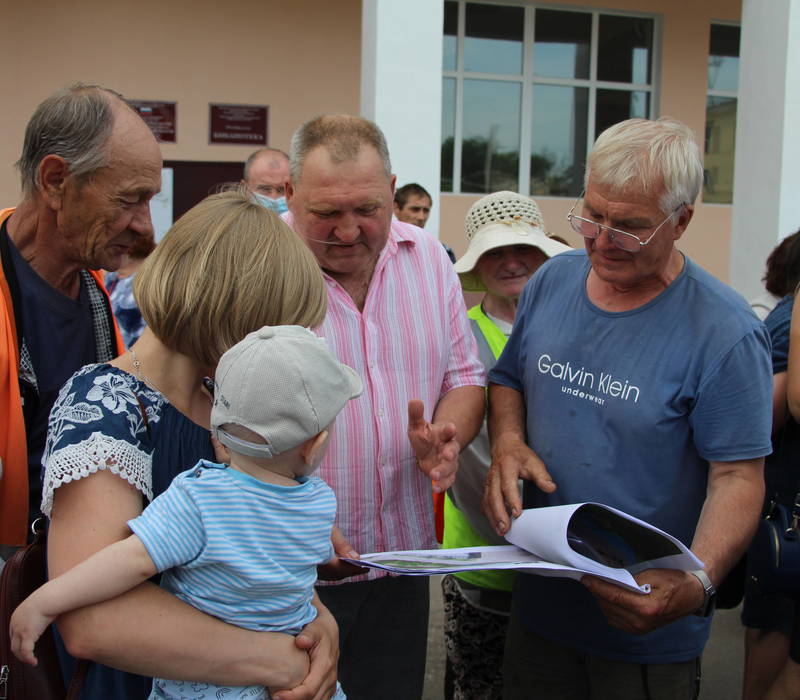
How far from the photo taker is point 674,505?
2.05 m

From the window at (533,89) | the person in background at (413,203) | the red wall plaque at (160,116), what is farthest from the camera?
the window at (533,89)

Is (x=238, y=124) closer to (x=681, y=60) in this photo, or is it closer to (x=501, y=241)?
Result: (x=681, y=60)

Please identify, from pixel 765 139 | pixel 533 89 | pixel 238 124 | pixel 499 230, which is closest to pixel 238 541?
pixel 499 230

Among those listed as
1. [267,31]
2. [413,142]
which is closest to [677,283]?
[413,142]

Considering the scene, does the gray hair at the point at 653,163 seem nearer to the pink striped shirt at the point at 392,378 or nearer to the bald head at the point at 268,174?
the pink striped shirt at the point at 392,378

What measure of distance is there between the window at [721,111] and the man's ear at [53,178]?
893cm

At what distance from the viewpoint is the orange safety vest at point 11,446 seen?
180 cm

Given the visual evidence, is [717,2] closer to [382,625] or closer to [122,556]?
[382,625]

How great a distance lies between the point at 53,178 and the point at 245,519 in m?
1.10

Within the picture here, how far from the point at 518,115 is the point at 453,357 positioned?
24.6 feet

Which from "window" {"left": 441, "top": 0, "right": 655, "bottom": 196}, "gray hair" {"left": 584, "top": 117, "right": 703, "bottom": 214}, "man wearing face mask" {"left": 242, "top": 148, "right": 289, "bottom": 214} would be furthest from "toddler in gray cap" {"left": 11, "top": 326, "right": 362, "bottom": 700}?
"window" {"left": 441, "top": 0, "right": 655, "bottom": 196}

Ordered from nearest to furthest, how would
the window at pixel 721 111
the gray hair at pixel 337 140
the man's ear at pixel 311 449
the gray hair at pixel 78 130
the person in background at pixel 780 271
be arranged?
the man's ear at pixel 311 449 < the gray hair at pixel 78 130 < the gray hair at pixel 337 140 < the person in background at pixel 780 271 < the window at pixel 721 111

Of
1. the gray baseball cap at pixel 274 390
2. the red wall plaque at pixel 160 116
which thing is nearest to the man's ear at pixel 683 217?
the gray baseball cap at pixel 274 390

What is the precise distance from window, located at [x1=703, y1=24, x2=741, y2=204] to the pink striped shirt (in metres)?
8.10
